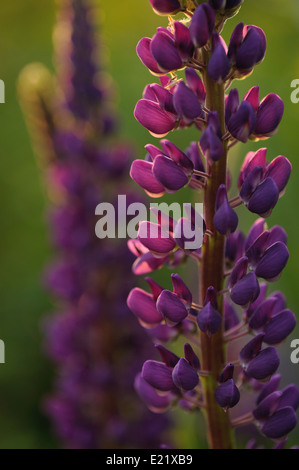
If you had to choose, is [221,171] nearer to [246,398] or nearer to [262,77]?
[246,398]

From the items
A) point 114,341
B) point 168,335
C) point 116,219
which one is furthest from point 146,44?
point 114,341

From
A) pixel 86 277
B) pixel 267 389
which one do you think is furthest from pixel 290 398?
pixel 86 277

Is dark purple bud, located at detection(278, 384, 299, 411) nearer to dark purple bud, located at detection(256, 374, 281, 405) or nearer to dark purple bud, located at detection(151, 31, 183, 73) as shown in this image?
dark purple bud, located at detection(256, 374, 281, 405)

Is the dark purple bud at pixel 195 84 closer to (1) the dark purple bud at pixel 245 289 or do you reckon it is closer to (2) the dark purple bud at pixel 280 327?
(1) the dark purple bud at pixel 245 289

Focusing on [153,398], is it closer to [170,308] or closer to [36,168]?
[170,308]

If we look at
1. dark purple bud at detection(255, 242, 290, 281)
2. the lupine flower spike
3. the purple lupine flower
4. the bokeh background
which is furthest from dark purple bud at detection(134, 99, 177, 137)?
the purple lupine flower

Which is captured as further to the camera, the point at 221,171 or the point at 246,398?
the point at 246,398

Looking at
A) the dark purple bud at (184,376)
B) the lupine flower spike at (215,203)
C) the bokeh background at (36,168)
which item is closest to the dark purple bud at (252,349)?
the lupine flower spike at (215,203)
